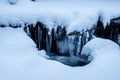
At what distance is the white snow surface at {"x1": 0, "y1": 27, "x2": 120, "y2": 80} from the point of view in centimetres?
366

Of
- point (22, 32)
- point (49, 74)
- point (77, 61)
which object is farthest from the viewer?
point (77, 61)

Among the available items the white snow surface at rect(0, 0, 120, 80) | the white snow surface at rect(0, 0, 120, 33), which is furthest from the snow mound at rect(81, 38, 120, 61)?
the white snow surface at rect(0, 0, 120, 33)

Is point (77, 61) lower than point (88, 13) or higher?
lower

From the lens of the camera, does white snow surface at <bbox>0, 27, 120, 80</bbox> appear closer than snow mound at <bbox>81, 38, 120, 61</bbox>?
Yes

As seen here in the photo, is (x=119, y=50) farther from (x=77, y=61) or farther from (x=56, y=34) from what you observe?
(x=56, y=34)

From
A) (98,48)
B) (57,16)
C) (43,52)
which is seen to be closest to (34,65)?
(43,52)

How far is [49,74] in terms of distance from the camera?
12.1 ft

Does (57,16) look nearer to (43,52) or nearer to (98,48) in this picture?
(43,52)

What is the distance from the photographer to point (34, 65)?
381 cm

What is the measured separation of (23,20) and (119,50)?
234 cm

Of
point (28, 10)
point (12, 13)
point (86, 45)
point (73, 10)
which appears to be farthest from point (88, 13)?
point (12, 13)

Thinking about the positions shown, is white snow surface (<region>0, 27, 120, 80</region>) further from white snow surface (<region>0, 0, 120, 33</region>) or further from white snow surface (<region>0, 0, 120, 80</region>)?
white snow surface (<region>0, 0, 120, 33</region>)

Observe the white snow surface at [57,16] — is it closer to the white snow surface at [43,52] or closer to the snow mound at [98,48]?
the white snow surface at [43,52]

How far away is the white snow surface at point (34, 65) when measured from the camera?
3662mm
